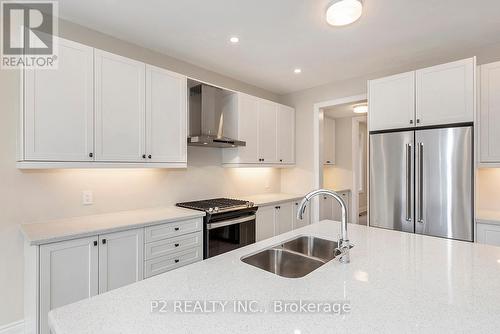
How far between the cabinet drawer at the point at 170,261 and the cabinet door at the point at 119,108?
95cm

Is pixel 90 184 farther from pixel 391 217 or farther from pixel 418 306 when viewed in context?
pixel 391 217

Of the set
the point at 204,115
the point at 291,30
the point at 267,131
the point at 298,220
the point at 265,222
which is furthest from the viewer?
the point at 298,220

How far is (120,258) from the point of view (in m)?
2.06

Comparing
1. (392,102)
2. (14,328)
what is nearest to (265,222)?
(392,102)

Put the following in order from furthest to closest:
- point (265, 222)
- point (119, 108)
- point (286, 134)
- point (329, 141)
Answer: point (329, 141) → point (286, 134) → point (265, 222) → point (119, 108)

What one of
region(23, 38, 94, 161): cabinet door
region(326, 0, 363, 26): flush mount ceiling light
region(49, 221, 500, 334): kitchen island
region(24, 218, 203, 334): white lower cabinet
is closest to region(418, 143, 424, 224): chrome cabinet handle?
region(49, 221, 500, 334): kitchen island

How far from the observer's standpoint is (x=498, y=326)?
0.79 meters

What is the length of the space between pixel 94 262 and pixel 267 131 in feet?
8.88

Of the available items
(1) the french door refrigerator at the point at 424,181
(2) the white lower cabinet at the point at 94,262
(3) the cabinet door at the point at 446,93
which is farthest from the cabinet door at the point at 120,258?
(3) the cabinet door at the point at 446,93

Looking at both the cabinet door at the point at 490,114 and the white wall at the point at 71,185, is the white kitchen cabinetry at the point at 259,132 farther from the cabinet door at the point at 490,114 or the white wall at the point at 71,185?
the cabinet door at the point at 490,114

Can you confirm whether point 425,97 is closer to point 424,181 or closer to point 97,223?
point 424,181

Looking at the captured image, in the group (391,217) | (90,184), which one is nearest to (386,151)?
(391,217)

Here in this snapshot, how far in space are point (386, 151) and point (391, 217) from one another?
2.35 feet

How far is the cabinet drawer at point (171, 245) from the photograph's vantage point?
2.24m
